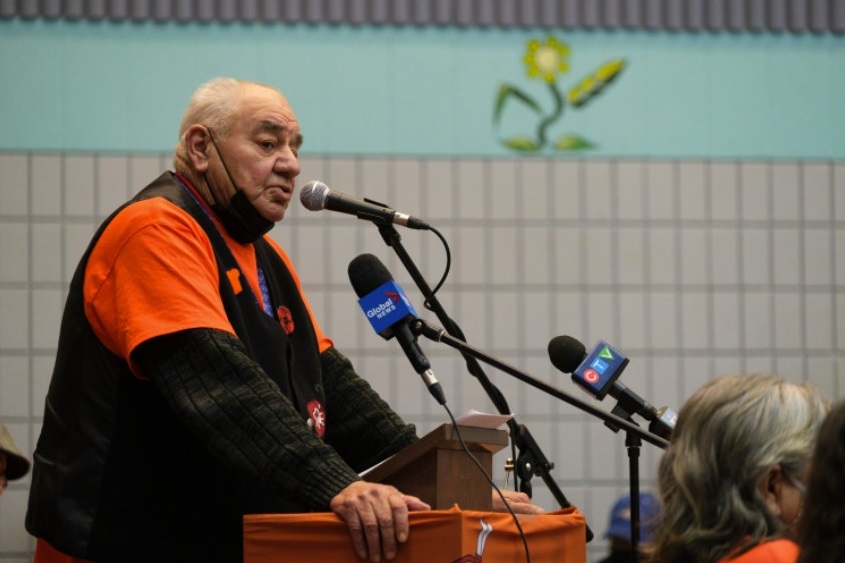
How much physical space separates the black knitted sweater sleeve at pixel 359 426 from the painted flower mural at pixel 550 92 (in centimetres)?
301

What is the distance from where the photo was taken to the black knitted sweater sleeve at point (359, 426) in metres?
3.46

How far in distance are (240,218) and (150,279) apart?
441mm

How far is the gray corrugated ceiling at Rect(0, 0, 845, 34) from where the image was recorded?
620cm

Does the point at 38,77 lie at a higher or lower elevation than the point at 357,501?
higher

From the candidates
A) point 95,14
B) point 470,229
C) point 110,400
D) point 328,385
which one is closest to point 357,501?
point 110,400

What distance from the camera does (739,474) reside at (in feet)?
7.39

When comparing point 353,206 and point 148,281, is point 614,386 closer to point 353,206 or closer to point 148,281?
point 353,206

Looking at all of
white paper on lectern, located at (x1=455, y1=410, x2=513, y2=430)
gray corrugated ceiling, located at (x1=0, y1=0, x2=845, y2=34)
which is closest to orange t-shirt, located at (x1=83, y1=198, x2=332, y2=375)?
white paper on lectern, located at (x1=455, y1=410, x2=513, y2=430)

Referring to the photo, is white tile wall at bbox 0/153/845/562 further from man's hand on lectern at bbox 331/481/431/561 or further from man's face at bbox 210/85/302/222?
man's hand on lectern at bbox 331/481/431/561

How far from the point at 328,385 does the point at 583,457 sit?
3.00 meters

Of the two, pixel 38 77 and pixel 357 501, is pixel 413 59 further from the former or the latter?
pixel 357 501

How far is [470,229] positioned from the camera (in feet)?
20.7

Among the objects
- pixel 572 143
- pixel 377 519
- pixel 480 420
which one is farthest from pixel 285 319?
pixel 572 143

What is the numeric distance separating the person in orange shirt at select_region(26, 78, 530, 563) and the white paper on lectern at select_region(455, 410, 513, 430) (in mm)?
188
